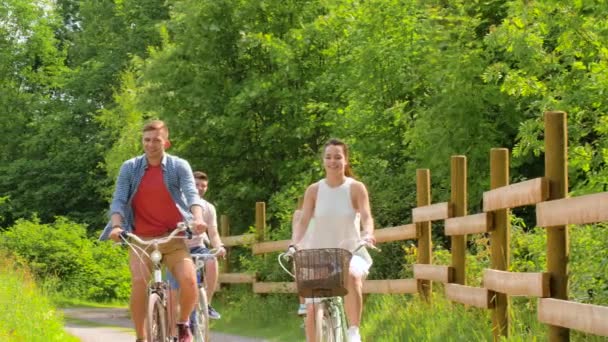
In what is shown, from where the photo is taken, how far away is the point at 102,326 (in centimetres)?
2130

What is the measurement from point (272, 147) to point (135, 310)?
856 inches

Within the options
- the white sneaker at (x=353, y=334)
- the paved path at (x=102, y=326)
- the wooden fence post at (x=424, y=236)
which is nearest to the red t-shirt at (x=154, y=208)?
the white sneaker at (x=353, y=334)

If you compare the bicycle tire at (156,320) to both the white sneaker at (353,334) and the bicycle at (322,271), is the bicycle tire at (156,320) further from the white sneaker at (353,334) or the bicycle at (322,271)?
the white sneaker at (353,334)

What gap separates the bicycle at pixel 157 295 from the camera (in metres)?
9.22

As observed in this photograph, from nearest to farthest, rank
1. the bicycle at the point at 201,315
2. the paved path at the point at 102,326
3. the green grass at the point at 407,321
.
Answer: the green grass at the point at 407,321 → the bicycle at the point at 201,315 → the paved path at the point at 102,326

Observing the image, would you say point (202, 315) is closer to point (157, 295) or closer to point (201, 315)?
point (201, 315)

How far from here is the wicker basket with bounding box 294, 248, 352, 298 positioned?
8805 mm

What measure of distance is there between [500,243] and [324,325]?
259 centimetres

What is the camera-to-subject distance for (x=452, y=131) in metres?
23.1

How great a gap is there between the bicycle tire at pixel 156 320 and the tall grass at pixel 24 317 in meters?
3.55

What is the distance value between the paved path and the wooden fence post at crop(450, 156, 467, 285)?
13.6 feet

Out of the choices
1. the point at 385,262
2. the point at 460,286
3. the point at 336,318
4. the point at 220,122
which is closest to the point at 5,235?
the point at 220,122

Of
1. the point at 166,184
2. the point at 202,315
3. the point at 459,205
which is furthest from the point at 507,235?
the point at 166,184

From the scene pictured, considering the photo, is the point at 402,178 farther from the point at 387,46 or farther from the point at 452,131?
the point at 387,46
